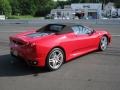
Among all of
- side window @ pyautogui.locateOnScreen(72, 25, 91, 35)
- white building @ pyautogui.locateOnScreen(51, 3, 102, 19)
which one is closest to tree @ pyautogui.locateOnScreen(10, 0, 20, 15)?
white building @ pyautogui.locateOnScreen(51, 3, 102, 19)

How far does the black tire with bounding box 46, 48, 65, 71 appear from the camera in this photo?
288 inches

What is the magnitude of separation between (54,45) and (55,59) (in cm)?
40

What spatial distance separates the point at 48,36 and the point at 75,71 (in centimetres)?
129

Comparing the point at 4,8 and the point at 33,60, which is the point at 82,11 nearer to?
the point at 4,8

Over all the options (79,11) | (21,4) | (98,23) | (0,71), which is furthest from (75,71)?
(21,4)

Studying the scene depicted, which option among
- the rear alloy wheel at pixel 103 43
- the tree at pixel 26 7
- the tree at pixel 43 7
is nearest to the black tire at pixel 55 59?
Answer: the rear alloy wheel at pixel 103 43

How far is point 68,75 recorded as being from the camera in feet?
22.7

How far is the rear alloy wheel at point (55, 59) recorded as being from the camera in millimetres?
7320

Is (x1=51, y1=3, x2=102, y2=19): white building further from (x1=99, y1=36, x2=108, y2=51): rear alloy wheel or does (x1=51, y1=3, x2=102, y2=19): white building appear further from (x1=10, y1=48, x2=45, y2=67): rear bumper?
(x1=10, y1=48, x2=45, y2=67): rear bumper

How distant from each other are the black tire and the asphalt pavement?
0.15 meters

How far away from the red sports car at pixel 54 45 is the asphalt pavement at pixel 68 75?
0.99ft

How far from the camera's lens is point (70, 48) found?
26.3 ft

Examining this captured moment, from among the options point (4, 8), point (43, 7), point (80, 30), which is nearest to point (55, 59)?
point (80, 30)

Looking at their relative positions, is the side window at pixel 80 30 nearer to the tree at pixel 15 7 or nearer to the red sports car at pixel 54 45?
the red sports car at pixel 54 45
